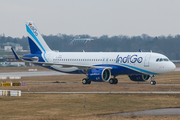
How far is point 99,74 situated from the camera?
53000 millimetres

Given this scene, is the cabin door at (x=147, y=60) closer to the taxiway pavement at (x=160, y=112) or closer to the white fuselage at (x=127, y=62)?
the white fuselage at (x=127, y=62)

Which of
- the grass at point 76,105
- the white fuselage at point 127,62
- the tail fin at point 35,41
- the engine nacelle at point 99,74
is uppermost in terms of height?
the tail fin at point 35,41

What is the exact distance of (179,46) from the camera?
581 feet

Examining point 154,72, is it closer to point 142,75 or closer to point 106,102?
point 142,75

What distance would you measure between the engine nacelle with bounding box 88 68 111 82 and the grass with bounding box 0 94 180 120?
1317 centimetres

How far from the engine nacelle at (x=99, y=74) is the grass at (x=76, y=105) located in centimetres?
1317

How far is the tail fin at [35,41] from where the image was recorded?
66062mm

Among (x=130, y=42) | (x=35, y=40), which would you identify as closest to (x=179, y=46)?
(x=130, y=42)

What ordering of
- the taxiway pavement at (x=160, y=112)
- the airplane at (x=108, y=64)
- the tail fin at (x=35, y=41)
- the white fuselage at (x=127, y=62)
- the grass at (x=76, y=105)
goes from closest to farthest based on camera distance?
1. the taxiway pavement at (x=160, y=112)
2. the grass at (x=76, y=105)
3. the white fuselage at (x=127, y=62)
4. the airplane at (x=108, y=64)
5. the tail fin at (x=35, y=41)

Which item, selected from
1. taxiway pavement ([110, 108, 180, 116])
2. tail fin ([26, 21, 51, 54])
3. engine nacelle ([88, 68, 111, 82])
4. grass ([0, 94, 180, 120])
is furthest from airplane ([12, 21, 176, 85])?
taxiway pavement ([110, 108, 180, 116])

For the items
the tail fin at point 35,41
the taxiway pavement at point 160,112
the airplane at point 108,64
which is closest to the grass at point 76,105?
the taxiway pavement at point 160,112

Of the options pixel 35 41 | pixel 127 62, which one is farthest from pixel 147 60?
pixel 35 41

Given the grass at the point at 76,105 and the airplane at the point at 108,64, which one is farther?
the airplane at the point at 108,64

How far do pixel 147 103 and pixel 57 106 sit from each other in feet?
28.2
